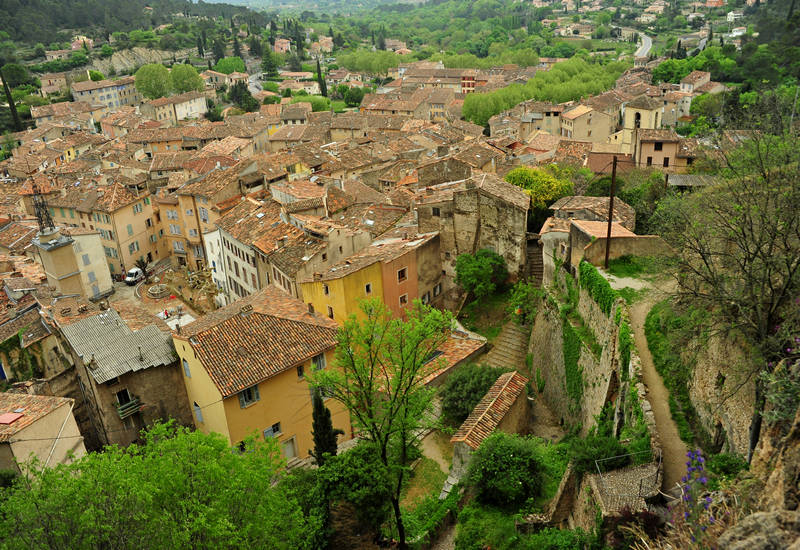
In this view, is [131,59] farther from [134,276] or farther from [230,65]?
[134,276]

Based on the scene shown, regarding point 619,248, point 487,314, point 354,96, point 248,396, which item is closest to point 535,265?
point 487,314

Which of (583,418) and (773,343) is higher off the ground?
(773,343)

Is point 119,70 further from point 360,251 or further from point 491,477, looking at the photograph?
point 491,477

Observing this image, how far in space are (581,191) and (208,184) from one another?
32.2 metres

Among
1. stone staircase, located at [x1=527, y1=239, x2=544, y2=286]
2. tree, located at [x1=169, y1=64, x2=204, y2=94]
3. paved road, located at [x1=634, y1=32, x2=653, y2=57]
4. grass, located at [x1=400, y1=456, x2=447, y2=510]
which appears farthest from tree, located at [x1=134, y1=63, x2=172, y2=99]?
grass, located at [x1=400, y1=456, x2=447, y2=510]

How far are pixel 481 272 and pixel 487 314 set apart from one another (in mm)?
2908

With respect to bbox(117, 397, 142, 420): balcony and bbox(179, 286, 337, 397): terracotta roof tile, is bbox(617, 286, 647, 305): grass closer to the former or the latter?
bbox(179, 286, 337, 397): terracotta roof tile

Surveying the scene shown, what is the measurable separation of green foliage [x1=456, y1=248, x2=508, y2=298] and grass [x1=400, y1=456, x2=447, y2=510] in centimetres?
1190

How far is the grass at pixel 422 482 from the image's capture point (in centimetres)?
2552

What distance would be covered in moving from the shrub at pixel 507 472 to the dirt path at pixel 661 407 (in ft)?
15.2

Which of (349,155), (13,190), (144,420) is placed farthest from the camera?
(13,190)

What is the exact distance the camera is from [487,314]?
37.2m

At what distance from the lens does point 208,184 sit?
55438mm

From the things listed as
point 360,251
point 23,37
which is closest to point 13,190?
point 360,251
